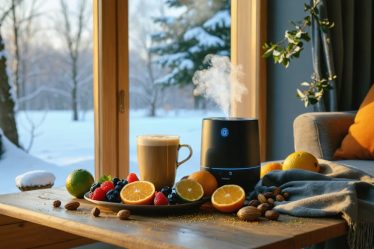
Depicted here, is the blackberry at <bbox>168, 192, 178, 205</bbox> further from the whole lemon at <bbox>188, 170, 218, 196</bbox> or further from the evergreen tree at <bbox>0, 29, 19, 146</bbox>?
the evergreen tree at <bbox>0, 29, 19, 146</bbox>

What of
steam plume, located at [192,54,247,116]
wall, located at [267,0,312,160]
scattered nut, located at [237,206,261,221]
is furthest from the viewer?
wall, located at [267,0,312,160]

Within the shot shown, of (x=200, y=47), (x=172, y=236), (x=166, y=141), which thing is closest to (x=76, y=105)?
(x=200, y=47)

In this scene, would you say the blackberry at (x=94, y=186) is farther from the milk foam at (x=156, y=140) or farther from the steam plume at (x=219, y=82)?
the steam plume at (x=219, y=82)

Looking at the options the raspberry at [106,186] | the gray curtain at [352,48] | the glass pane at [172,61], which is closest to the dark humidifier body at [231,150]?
the raspberry at [106,186]

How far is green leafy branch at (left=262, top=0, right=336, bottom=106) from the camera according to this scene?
3197 mm

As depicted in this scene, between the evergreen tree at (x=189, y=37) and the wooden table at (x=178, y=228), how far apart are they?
1937 millimetres

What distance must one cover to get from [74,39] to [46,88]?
29 cm

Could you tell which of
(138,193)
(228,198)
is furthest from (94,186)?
(228,198)

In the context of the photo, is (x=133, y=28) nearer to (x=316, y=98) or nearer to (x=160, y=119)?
(x=160, y=119)

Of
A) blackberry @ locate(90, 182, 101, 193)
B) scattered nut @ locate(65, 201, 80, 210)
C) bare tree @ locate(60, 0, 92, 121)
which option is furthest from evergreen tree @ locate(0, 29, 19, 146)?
scattered nut @ locate(65, 201, 80, 210)

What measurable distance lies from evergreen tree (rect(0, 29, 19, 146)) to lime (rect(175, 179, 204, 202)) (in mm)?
1442

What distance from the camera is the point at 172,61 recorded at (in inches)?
136

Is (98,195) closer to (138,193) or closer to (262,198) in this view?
(138,193)

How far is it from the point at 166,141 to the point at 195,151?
1.95 meters
